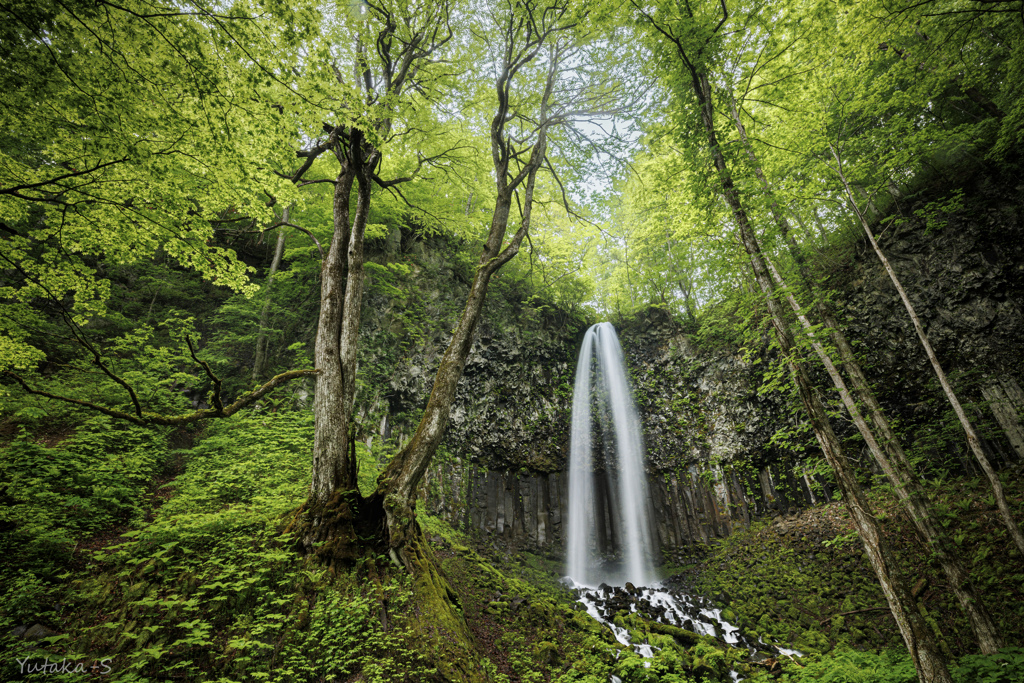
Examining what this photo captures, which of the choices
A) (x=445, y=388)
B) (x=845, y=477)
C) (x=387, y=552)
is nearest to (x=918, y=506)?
(x=845, y=477)

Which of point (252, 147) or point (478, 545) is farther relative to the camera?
point (478, 545)

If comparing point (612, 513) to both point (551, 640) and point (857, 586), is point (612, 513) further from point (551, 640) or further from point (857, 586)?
point (551, 640)

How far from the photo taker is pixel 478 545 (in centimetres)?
989

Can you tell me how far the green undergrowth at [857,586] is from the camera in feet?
15.2

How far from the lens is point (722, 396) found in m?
12.2

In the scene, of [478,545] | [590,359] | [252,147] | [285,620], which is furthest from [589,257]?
[285,620]

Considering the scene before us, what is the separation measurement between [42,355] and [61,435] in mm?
2230

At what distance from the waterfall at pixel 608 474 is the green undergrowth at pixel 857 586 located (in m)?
2.33

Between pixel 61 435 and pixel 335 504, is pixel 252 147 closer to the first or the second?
pixel 335 504

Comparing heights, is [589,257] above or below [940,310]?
above

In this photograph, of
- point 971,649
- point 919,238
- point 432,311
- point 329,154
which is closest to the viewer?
point 971,649

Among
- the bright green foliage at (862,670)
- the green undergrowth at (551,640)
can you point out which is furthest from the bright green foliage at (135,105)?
the bright green foliage at (862,670)

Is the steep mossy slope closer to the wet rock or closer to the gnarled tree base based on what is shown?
the gnarled tree base

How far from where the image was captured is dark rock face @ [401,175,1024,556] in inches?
306
